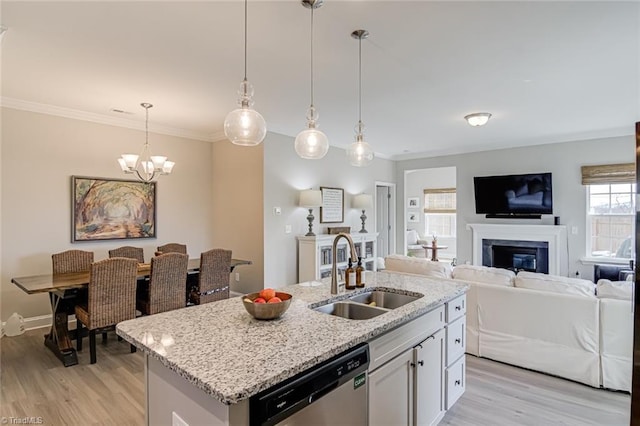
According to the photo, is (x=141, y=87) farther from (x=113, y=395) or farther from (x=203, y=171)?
(x=113, y=395)

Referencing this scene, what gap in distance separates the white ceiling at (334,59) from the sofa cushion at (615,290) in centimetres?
186

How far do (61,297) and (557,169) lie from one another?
7215mm

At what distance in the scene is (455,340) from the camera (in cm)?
254

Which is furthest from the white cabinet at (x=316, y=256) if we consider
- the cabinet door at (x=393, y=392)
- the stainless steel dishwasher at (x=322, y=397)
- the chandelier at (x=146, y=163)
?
the stainless steel dishwasher at (x=322, y=397)

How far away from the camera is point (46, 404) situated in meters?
2.62

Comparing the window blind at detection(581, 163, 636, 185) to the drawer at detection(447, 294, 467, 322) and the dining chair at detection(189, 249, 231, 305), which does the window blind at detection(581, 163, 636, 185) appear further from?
the dining chair at detection(189, 249, 231, 305)

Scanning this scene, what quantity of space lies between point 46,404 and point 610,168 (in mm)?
7417

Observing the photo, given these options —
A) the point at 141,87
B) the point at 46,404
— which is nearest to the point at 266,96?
the point at 141,87

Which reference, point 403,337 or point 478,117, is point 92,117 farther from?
point 478,117

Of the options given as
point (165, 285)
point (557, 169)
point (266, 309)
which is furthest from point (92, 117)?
point (557, 169)

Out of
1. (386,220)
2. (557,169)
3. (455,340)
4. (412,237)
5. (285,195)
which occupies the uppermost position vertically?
(557,169)

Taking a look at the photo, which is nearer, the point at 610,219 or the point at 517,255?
the point at 610,219

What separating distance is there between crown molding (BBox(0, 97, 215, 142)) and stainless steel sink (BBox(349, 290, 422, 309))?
4.24m

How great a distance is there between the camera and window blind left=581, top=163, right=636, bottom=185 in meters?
5.36
